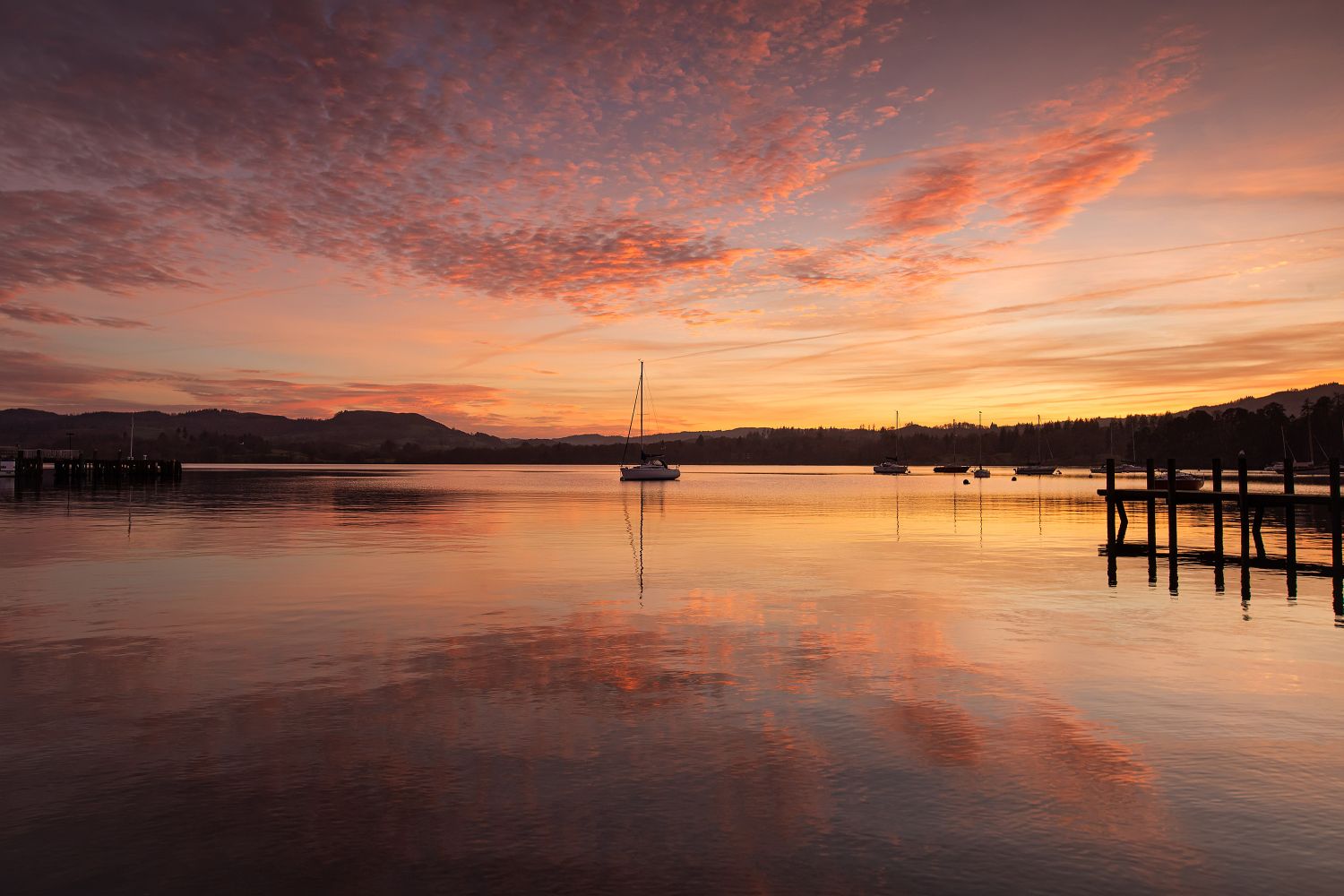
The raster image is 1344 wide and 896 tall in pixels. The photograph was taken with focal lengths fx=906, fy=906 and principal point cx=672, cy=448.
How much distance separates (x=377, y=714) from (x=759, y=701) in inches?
213

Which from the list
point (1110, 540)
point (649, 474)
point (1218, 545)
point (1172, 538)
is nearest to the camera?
point (1218, 545)

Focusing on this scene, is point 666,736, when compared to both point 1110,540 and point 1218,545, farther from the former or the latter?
point 1110,540

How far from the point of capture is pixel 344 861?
789 centimetres

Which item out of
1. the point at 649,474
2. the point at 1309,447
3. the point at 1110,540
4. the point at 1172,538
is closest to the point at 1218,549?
the point at 1172,538

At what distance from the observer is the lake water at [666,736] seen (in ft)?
26.1

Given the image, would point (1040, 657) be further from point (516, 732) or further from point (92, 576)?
point (92, 576)

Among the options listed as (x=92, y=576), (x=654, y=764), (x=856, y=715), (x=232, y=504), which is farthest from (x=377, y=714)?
(x=232, y=504)

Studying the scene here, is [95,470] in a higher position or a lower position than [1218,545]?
higher

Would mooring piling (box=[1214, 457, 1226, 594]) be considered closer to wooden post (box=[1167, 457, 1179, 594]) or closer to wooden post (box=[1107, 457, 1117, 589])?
wooden post (box=[1167, 457, 1179, 594])

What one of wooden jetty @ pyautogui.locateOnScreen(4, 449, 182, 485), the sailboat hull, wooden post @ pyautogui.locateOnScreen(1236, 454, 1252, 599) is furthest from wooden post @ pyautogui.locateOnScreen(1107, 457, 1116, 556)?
wooden jetty @ pyautogui.locateOnScreen(4, 449, 182, 485)

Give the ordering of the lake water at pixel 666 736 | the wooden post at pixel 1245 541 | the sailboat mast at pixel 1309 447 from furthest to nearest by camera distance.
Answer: the sailboat mast at pixel 1309 447
the wooden post at pixel 1245 541
the lake water at pixel 666 736

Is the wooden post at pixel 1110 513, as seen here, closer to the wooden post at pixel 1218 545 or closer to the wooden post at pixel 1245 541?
the wooden post at pixel 1218 545

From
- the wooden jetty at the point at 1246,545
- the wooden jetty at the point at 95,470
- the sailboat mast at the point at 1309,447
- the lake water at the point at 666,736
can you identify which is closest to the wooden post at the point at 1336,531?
the wooden jetty at the point at 1246,545

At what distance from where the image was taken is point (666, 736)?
11.6 metres
